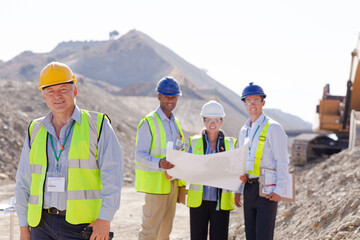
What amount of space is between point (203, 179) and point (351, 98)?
9122 millimetres

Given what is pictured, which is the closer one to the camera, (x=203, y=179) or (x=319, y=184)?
(x=203, y=179)

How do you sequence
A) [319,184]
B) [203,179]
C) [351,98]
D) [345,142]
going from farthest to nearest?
[345,142]
[351,98]
[319,184]
[203,179]

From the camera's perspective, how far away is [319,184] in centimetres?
876

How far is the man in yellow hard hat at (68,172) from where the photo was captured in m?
2.79

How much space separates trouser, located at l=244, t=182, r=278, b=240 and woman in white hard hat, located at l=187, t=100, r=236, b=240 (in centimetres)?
34

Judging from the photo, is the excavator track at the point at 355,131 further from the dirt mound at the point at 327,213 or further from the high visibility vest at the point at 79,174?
the high visibility vest at the point at 79,174

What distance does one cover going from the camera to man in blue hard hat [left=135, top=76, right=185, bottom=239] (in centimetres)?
445

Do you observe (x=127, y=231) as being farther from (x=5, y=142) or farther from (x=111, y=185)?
(x=5, y=142)

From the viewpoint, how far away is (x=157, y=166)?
4.33 meters

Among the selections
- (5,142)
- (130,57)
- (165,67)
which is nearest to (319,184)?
(5,142)

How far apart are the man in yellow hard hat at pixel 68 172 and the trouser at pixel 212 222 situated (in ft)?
5.73

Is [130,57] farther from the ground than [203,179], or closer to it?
farther from the ground

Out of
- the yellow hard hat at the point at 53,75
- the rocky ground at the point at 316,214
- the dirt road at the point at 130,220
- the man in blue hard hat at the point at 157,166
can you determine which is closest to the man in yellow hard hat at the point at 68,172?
the yellow hard hat at the point at 53,75

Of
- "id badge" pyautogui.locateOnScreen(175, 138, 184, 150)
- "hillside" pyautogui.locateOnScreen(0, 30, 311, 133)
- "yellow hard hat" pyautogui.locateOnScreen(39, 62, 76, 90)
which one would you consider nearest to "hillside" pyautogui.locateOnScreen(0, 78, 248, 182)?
"id badge" pyautogui.locateOnScreen(175, 138, 184, 150)
